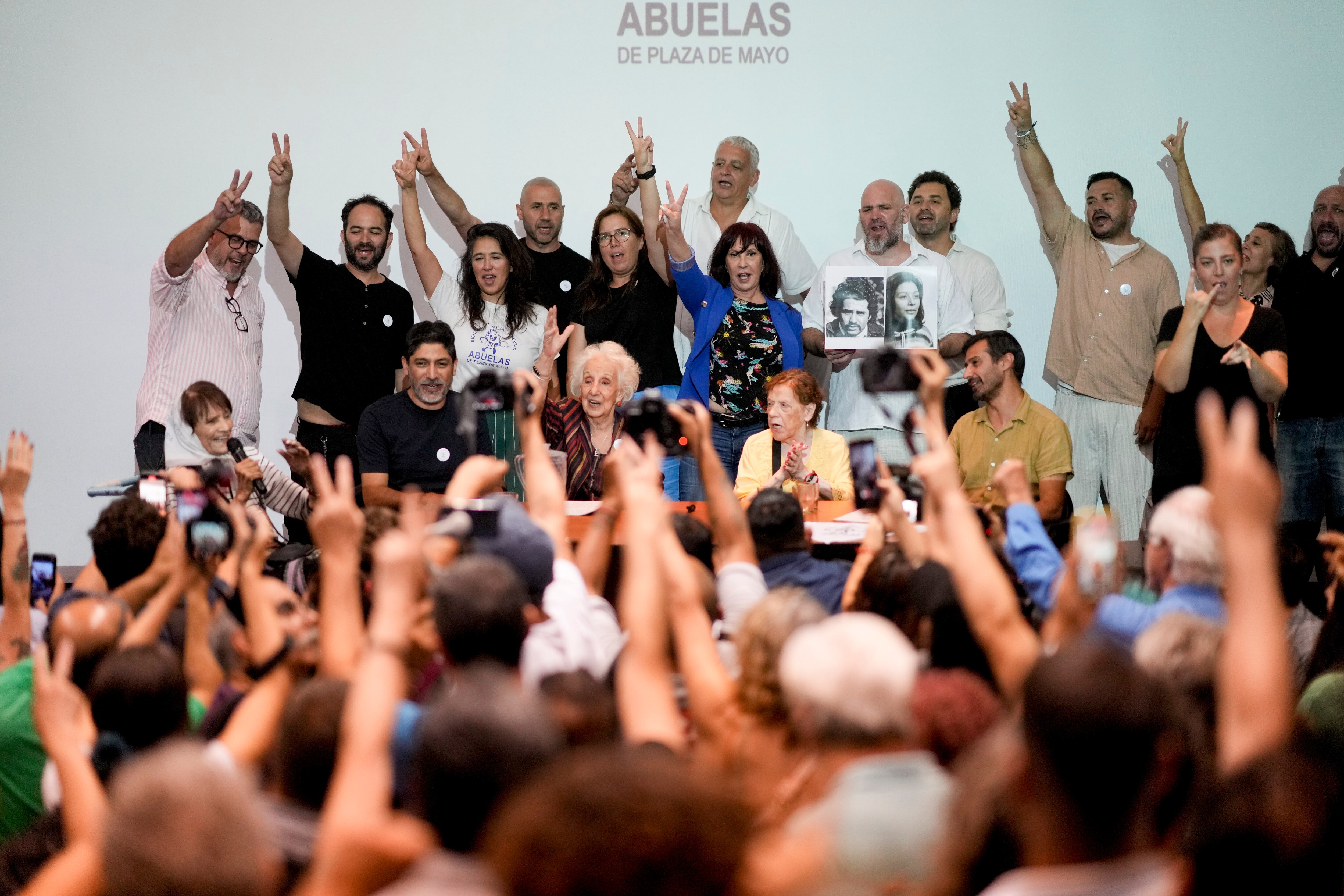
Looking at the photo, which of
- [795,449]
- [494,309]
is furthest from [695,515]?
[494,309]

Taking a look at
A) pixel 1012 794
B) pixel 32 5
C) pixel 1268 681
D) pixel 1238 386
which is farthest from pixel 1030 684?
pixel 32 5

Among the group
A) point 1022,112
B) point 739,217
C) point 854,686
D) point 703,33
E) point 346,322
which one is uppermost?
point 703,33

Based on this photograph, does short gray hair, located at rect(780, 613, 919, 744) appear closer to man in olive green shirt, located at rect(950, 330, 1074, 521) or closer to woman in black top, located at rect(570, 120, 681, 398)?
man in olive green shirt, located at rect(950, 330, 1074, 521)

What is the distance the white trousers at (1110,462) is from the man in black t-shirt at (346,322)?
277 cm

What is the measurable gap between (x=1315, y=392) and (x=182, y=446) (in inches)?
158

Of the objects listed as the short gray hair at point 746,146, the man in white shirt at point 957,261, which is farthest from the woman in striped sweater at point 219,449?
the man in white shirt at point 957,261

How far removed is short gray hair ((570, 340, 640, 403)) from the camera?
4.41 meters

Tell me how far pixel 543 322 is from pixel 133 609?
2.57 metres

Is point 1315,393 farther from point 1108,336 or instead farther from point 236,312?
point 236,312

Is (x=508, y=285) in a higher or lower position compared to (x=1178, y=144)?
lower

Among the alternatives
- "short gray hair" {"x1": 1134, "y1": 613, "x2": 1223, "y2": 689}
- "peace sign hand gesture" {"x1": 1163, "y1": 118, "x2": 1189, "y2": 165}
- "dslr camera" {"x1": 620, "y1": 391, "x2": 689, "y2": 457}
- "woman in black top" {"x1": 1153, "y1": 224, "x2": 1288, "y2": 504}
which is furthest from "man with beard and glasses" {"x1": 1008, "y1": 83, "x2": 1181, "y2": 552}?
"short gray hair" {"x1": 1134, "y1": 613, "x2": 1223, "y2": 689}

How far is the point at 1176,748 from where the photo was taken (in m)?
1.15

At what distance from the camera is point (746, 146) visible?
17.4 ft

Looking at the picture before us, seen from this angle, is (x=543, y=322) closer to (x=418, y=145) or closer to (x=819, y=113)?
(x=418, y=145)
